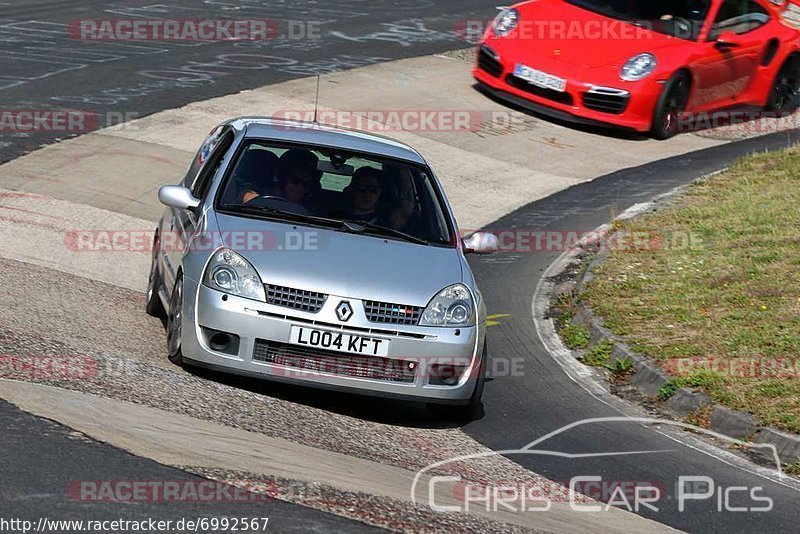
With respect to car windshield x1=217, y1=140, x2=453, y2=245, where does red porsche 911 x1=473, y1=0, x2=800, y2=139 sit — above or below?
below

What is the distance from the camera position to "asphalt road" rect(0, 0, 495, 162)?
53.8 feet

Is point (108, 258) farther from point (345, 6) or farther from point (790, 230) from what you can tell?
point (345, 6)

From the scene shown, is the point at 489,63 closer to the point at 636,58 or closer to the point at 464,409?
the point at 636,58

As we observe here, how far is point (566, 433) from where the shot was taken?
8.32 metres

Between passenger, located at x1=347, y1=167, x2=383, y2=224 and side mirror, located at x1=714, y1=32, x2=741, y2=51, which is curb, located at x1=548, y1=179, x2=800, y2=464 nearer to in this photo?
passenger, located at x1=347, y1=167, x2=383, y2=224

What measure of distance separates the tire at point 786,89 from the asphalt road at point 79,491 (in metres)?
14.9

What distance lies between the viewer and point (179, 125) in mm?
15719

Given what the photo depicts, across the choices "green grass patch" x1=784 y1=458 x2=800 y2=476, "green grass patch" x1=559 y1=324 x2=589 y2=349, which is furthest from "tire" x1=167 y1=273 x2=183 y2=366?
"green grass patch" x1=784 y1=458 x2=800 y2=476

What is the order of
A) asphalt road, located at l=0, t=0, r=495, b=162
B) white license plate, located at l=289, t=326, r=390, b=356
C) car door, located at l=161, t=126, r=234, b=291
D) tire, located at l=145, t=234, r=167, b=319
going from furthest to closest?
asphalt road, located at l=0, t=0, r=495, b=162
tire, located at l=145, t=234, r=167, b=319
car door, located at l=161, t=126, r=234, b=291
white license plate, located at l=289, t=326, r=390, b=356

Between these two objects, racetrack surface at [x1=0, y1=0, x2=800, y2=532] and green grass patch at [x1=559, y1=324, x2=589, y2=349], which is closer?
racetrack surface at [x1=0, y1=0, x2=800, y2=532]

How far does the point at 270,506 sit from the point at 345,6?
19.9 m

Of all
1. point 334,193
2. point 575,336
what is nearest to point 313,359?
point 334,193

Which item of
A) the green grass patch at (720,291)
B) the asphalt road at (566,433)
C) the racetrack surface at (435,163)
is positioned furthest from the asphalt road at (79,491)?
the green grass patch at (720,291)

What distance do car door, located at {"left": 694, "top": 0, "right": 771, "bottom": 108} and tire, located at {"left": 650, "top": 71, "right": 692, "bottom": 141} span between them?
233 mm
